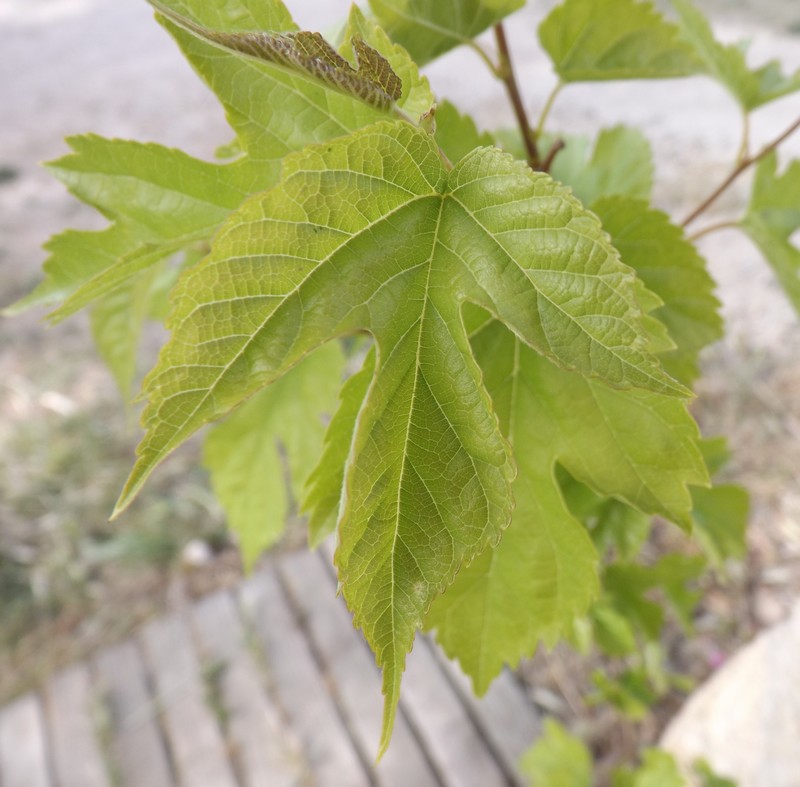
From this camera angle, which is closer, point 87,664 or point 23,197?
point 87,664

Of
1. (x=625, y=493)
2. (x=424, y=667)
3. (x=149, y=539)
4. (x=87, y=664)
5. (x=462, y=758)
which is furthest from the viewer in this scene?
(x=149, y=539)

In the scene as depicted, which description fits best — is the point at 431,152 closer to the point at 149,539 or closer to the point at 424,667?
the point at 424,667

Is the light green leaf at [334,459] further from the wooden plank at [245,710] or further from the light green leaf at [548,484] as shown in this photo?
the wooden plank at [245,710]

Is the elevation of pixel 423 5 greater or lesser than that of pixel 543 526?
greater

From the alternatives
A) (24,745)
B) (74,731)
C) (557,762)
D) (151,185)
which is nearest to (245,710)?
(74,731)

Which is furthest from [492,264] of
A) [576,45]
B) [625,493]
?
[576,45]

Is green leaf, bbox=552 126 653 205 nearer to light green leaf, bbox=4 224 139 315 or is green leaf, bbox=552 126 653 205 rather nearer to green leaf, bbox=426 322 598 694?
green leaf, bbox=426 322 598 694

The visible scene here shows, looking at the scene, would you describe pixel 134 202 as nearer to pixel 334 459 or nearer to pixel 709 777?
pixel 334 459

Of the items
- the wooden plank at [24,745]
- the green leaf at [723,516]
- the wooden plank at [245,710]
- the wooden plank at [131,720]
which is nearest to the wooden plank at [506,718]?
the wooden plank at [245,710]
